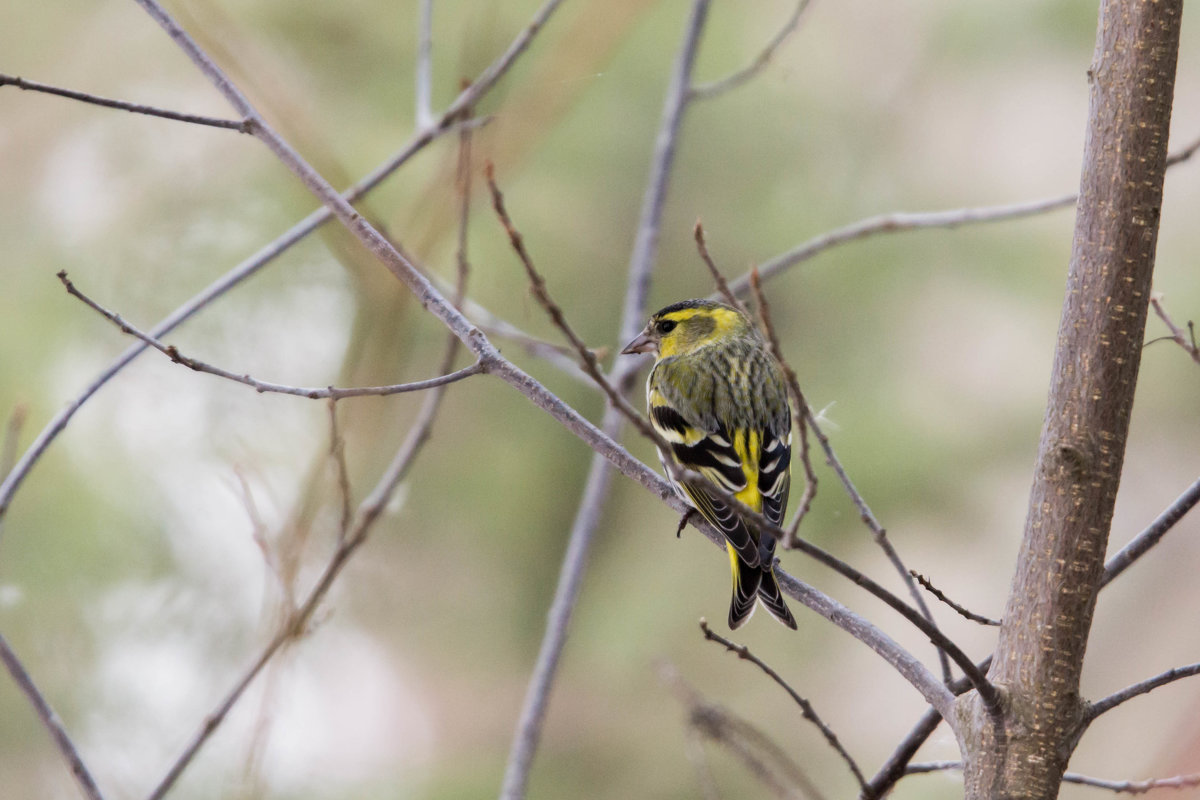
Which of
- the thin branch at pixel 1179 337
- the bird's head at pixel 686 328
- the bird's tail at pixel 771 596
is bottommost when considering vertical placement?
the bird's tail at pixel 771 596

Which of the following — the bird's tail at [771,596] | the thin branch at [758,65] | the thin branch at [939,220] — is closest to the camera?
the bird's tail at [771,596]

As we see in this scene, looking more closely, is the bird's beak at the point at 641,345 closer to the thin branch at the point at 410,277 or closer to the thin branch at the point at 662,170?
the thin branch at the point at 662,170

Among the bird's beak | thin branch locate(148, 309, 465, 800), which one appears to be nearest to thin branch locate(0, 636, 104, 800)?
thin branch locate(148, 309, 465, 800)

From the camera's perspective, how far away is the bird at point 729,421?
52.8 inches

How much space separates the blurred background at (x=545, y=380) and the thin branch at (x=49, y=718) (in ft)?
2.97

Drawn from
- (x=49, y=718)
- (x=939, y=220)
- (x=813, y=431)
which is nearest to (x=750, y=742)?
(x=813, y=431)

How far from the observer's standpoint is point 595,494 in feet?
5.37

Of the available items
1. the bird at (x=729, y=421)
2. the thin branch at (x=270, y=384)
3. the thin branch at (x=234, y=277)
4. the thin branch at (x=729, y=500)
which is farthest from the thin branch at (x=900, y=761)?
the thin branch at (x=234, y=277)

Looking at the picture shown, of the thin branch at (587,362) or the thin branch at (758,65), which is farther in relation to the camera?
the thin branch at (758,65)

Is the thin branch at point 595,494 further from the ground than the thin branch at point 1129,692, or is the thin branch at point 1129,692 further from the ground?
the thin branch at point 595,494

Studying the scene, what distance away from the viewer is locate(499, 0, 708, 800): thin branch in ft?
4.62

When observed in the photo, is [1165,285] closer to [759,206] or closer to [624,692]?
[759,206]

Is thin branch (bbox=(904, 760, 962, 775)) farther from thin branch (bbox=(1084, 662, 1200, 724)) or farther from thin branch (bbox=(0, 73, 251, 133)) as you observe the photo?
thin branch (bbox=(0, 73, 251, 133))

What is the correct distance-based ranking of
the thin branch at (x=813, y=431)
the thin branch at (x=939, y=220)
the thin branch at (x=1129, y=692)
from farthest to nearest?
1. the thin branch at (x=939, y=220)
2. the thin branch at (x=1129, y=692)
3. the thin branch at (x=813, y=431)
